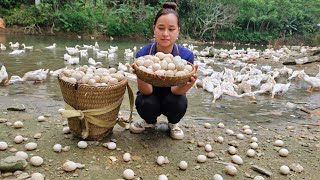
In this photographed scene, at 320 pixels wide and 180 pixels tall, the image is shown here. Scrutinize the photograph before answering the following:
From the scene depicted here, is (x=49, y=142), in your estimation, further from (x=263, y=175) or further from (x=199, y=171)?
(x=263, y=175)

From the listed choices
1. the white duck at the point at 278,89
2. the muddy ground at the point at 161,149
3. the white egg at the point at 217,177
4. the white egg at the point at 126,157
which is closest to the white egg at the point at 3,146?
the muddy ground at the point at 161,149

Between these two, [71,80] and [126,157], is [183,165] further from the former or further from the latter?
[71,80]

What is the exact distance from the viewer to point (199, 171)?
276cm

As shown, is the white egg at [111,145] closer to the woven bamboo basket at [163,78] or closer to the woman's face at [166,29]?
the woven bamboo basket at [163,78]

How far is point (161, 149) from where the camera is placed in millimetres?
3102

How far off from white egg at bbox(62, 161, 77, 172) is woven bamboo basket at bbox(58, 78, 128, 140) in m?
0.53

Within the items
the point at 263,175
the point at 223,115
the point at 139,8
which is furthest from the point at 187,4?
the point at 263,175

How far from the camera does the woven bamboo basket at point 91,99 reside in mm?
2891

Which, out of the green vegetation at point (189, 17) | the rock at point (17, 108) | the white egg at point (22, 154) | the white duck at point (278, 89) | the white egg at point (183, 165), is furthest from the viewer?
the green vegetation at point (189, 17)

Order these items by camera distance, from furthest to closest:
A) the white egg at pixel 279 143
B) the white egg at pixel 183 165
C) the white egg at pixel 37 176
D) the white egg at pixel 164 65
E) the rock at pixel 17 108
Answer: the rock at pixel 17 108 → the white egg at pixel 279 143 → the white egg at pixel 164 65 → the white egg at pixel 183 165 → the white egg at pixel 37 176

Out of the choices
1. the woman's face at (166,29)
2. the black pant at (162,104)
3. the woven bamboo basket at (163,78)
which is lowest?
the black pant at (162,104)

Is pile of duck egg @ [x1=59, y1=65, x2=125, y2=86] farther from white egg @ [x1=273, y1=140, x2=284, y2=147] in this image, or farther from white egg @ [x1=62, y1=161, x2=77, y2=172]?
white egg @ [x1=273, y1=140, x2=284, y2=147]

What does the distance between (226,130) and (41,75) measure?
13.1ft

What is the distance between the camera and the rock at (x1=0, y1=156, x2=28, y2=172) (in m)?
2.43
